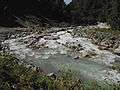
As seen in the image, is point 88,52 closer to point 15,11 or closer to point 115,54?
point 115,54

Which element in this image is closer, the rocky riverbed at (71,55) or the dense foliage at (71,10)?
the rocky riverbed at (71,55)

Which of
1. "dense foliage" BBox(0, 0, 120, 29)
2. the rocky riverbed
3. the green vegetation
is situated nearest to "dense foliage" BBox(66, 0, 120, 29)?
"dense foliage" BBox(0, 0, 120, 29)

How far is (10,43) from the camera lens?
34.5 m

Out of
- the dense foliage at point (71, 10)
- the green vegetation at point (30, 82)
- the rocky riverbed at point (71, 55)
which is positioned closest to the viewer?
the green vegetation at point (30, 82)

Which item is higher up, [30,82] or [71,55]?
[30,82]

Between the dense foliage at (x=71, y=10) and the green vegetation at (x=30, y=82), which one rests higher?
the green vegetation at (x=30, y=82)

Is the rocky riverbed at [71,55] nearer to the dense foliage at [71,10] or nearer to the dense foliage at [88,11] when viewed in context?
the dense foliage at [71,10]

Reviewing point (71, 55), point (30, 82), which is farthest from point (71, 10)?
point (30, 82)

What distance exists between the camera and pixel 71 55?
27.6 m

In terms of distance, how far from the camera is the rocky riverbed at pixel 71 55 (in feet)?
68.1

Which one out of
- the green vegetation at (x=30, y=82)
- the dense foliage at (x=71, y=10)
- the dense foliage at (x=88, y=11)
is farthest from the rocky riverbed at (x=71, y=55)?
the dense foliage at (x=88, y=11)

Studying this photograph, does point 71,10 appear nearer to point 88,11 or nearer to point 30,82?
point 88,11

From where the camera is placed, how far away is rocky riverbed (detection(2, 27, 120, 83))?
20766 mm

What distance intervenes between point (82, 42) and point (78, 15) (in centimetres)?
5828
